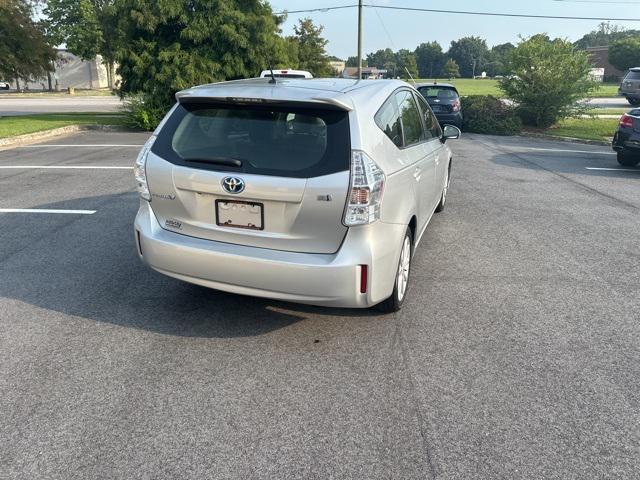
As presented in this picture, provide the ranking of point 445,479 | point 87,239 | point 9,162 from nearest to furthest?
point 445,479
point 87,239
point 9,162

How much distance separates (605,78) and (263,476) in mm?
85935

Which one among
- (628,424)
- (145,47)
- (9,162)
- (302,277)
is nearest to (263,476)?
(302,277)

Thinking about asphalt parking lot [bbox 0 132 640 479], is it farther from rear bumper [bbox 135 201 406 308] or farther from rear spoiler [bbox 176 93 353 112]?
rear spoiler [bbox 176 93 353 112]

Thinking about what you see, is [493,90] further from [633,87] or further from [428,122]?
[428,122]

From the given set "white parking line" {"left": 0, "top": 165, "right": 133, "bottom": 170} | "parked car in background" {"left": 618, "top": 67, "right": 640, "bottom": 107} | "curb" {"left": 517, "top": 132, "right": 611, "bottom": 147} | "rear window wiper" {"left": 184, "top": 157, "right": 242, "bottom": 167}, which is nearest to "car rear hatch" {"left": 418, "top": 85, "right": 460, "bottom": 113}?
"curb" {"left": 517, "top": 132, "right": 611, "bottom": 147}

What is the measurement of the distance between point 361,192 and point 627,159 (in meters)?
10.2

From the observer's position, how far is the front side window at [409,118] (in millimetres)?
4395

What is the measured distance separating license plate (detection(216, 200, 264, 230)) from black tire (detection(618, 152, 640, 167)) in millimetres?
10076


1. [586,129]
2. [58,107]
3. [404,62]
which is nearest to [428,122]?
[586,129]

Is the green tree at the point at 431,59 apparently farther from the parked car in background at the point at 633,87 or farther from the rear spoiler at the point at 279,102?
the rear spoiler at the point at 279,102

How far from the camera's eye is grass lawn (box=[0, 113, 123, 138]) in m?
15.5

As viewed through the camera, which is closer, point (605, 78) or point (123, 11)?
point (123, 11)

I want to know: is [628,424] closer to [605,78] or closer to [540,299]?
[540,299]

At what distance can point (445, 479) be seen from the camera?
8.04ft
